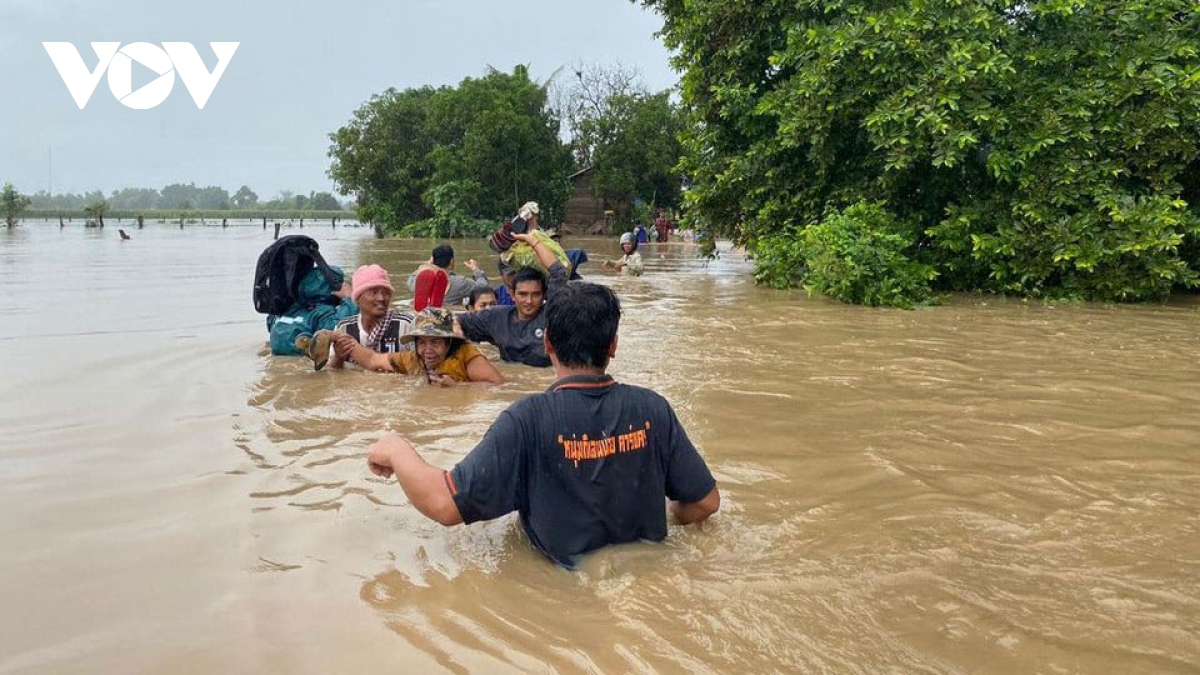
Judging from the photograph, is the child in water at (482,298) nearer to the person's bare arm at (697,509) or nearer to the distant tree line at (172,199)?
the person's bare arm at (697,509)

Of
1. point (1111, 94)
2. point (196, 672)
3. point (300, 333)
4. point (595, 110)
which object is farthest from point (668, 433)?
point (595, 110)

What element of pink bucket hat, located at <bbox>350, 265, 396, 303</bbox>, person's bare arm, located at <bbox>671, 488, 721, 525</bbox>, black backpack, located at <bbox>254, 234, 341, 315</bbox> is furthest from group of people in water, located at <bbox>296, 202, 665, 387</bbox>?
person's bare arm, located at <bbox>671, 488, 721, 525</bbox>

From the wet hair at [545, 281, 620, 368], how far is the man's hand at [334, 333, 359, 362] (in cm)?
423

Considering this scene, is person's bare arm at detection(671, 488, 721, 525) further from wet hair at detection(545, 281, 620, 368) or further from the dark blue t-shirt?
wet hair at detection(545, 281, 620, 368)

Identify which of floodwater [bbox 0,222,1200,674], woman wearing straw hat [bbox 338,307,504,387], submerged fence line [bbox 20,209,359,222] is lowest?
floodwater [bbox 0,222,1200,674]

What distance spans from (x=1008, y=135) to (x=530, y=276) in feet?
26.7

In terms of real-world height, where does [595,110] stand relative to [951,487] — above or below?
above

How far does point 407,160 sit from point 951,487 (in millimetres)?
41648

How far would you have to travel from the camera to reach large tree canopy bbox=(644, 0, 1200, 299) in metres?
11.1

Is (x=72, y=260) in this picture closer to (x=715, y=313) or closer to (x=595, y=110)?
(x=715, y=313)

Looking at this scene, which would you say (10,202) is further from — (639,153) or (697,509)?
(697,509)

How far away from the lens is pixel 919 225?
42.1 ft

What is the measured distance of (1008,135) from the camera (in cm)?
1160

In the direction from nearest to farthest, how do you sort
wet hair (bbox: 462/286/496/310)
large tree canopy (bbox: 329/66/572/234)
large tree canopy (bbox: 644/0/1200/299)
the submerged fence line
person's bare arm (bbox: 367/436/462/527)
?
person's bare arm (bbox: 367/436/462/527) < wet hair (bbox: 462/286/496/310) < large tree canopy (bbox: 644/0/1200/299) < large tree canopy (bbox: 329/66/572/234) < the submerged fence line
